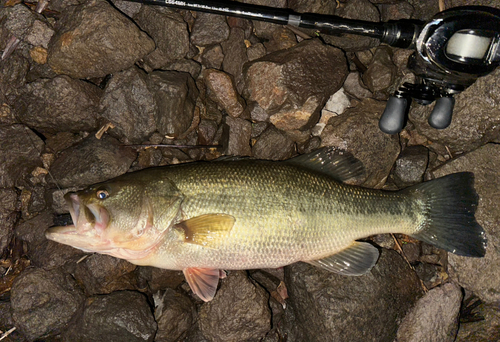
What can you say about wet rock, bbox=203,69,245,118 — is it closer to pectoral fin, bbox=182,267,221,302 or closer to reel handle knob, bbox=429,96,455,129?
pectoral fin, bbox=182,267,221,302

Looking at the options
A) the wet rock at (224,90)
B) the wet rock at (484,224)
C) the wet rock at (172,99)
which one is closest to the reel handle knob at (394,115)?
the wet rock at (484,224)

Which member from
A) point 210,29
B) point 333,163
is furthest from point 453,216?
point 210,29

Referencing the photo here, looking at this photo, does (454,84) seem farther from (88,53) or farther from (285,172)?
(88,53)

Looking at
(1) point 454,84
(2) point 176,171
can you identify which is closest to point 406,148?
(1) point 454,84

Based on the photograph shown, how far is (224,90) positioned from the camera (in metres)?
3.71

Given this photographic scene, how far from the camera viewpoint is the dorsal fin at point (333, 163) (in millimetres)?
3363

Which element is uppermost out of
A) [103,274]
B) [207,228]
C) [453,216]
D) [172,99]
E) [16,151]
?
[172,99]

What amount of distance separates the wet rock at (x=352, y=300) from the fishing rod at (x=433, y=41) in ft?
4.99

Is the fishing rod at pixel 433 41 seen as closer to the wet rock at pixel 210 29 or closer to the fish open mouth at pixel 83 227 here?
the wet rock at pixel 210 29

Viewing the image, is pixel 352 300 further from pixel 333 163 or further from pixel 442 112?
pixel 442 112

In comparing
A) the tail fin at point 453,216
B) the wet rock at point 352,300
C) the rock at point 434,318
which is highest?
the tail fin at point 453,216

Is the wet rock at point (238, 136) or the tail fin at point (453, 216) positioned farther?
the wet rock at point (238, 136)

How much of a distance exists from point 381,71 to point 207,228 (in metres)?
2.59

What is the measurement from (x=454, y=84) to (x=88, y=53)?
11.6 feet
